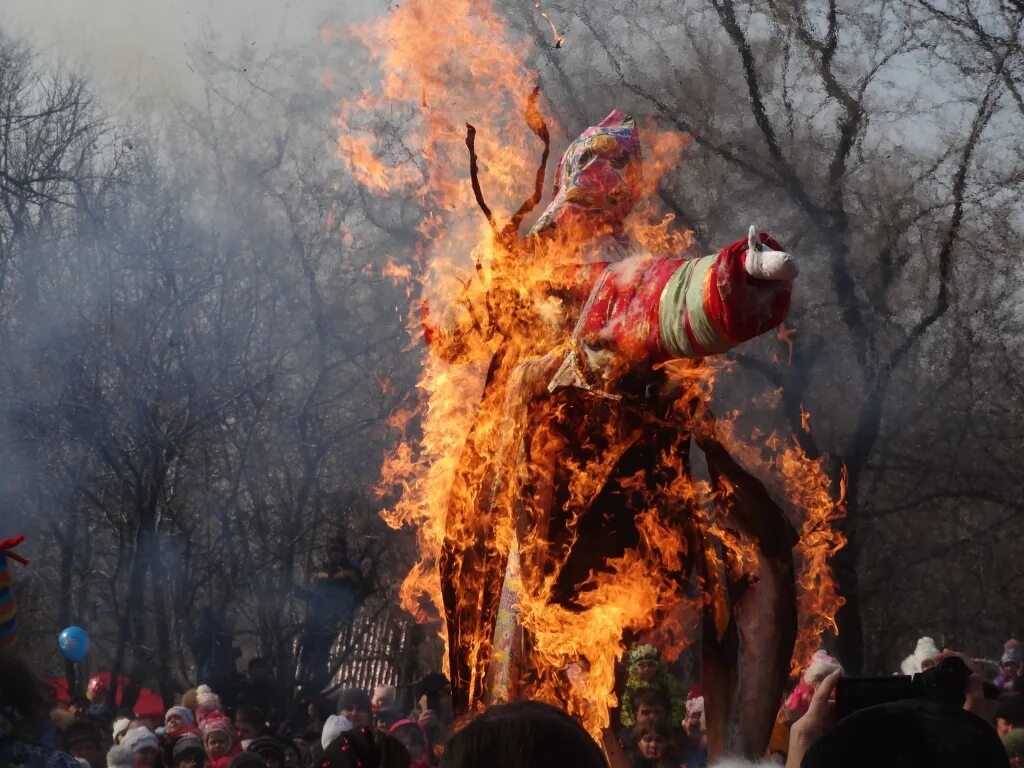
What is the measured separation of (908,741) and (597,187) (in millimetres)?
3600

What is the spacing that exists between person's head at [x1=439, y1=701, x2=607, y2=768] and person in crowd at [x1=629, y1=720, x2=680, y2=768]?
4.38 meters

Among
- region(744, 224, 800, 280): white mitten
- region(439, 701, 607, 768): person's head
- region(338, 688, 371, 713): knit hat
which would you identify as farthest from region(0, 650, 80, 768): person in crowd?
region(338, 688, 371, 713): knit hat

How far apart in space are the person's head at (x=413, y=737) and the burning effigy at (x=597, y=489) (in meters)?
2.30

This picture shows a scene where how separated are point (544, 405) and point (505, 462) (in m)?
0.29

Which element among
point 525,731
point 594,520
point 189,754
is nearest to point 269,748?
point 189,754

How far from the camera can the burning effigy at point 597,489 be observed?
5285 millimetres

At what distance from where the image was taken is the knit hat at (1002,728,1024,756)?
5.80 meters

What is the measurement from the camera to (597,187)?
18.6ft

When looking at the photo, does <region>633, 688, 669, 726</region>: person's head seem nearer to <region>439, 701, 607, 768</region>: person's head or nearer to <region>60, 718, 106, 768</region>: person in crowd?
<region>60, 718, 106, 768</region>: person in crowd

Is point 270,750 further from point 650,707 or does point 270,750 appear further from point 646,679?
point 650,707

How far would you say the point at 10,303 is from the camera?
1582 centimetres

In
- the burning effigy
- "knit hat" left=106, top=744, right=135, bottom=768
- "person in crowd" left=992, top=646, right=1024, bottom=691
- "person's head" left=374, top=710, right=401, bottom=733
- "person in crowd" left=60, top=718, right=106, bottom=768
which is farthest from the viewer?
"person's head" left=374, top=710, right=401, bottom=733

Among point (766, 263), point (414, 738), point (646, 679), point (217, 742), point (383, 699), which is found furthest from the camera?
point (383, 699)

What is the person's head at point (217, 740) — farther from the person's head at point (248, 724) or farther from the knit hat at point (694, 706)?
the knit hat at point (694, 706)
